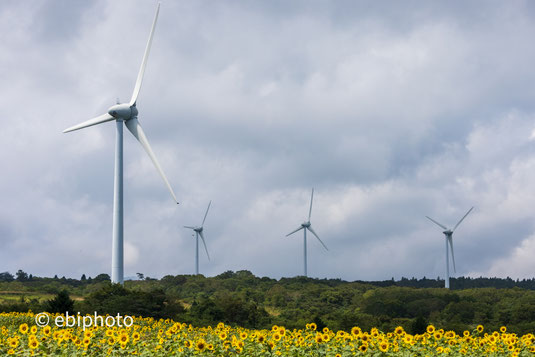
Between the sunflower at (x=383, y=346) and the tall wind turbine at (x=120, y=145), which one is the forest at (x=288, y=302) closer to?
the tall wind turbine at (x=120, y=145)

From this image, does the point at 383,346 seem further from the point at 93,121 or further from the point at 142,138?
the point at 93,121

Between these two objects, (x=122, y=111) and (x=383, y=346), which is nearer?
(x=383, y=346)

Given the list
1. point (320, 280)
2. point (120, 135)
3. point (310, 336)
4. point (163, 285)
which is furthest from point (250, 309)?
point (320, 280)

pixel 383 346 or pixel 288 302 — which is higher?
pixel 288 302

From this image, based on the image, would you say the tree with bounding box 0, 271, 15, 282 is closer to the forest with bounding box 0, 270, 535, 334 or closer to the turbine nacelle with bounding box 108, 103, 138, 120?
the forest with bounding box 0, 270, 535, 334

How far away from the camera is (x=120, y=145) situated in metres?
59.7

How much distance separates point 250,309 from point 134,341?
200 ft

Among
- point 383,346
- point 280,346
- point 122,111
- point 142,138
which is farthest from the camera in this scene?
point 122,111

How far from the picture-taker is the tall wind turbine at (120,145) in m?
57.0

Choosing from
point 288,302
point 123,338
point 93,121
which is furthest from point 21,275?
point 123,338

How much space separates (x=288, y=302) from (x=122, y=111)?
66194mm

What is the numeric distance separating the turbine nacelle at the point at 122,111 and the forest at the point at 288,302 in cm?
1631

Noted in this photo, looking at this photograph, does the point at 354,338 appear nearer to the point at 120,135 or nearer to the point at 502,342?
A: the point at 502,342

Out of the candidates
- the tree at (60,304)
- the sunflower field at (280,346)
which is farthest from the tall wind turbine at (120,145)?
the sunflower field at (280,346)
